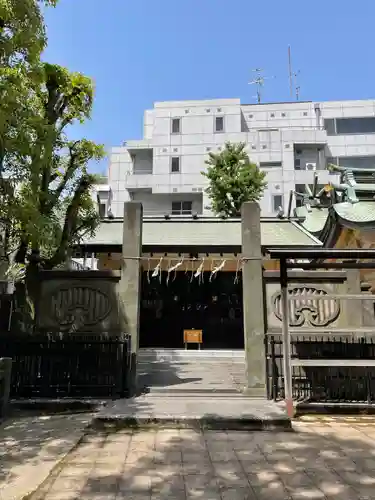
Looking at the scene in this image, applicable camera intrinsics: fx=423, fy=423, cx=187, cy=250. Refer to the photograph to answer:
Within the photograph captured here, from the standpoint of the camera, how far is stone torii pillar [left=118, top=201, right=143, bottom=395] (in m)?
9.43

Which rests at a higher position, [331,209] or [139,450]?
[331,209]

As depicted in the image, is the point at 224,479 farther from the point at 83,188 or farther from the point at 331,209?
the point at 331,209

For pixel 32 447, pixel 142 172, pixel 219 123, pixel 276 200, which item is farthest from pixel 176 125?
pixel 32 447

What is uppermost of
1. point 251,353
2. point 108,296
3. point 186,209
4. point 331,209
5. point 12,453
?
point 186,209

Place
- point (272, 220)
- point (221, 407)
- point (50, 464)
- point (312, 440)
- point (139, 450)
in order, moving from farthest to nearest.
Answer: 1. point (272, 220)
2. point (221, 407)
3. point (312, 440)
4. point (139, 450)
5. point (50, 464)

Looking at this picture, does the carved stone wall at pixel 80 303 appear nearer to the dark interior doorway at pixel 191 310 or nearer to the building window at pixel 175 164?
the dark interior doorway at pixel 191 310

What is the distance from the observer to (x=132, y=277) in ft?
31.8

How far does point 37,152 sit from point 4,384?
14.1 feet

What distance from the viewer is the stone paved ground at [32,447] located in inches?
172

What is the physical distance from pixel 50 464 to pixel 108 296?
4.91m

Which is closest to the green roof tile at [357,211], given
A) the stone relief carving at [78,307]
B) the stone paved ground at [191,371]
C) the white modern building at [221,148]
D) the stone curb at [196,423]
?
the stone paved ground at [191,371]

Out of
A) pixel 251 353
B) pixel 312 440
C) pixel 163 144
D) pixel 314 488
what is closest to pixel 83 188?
pixel 251 353

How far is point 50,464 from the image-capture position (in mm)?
4973

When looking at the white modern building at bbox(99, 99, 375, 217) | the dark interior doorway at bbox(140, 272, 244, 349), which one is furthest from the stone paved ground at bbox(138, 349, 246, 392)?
the white modern building at bbox(99, 99, 375, 217)
